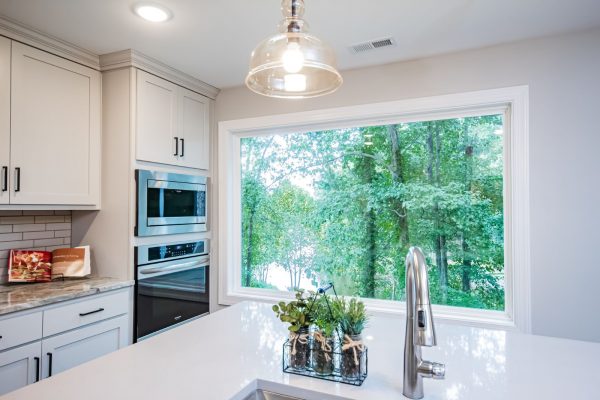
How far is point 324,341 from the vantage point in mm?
1088

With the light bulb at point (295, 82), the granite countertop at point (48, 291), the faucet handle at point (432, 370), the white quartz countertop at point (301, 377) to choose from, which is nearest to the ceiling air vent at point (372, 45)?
the light bulb at point (295, 82)

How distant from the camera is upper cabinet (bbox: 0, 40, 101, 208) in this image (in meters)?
2.09

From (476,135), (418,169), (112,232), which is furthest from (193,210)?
(476,135)

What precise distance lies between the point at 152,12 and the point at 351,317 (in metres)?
1.78

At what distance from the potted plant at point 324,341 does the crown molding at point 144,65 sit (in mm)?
2138

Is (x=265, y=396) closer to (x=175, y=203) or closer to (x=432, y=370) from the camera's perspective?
(x=432, y=370)

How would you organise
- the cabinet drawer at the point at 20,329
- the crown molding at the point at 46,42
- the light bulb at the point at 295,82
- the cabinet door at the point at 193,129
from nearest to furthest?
the light bulb at the point at 295,82 < the cabinet drawer at the point at 20,329 < the crown molding at the point at 46,42 < the cabinet door at the point at 193,129

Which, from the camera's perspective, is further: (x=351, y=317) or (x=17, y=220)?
(x=17, y=220)

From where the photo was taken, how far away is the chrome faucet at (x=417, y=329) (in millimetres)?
918

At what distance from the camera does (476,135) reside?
98.3 inches

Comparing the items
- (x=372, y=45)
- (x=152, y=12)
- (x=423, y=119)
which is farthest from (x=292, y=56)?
(x=423, y=119)

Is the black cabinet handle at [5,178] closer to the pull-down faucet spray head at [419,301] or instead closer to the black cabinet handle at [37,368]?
the black cabinet handle at [37,368]

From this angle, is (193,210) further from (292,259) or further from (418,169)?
(418,169)

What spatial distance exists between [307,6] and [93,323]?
6.90 ft
